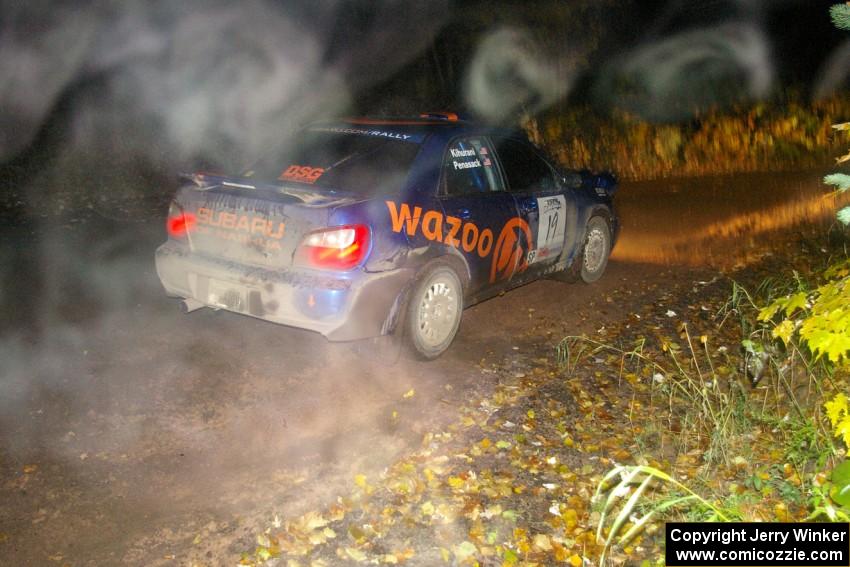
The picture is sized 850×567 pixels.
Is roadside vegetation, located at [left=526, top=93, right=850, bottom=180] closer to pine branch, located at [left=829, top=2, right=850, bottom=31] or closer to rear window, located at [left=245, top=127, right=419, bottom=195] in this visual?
rear window, located at [left=245, top=127, right=419, bottom=195]

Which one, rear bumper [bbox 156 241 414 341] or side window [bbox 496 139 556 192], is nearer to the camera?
rear bumper [bbox 156 241 414 341]

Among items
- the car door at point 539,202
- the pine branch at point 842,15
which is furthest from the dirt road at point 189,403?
the pine branch at point 842,15

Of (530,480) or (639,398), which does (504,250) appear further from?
(530,480)

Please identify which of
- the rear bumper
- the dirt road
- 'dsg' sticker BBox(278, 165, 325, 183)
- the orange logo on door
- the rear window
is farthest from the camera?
the orange logo on door

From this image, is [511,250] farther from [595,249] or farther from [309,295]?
[309,295]

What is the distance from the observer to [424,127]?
18.1ft

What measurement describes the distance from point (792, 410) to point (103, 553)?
13.5 feet

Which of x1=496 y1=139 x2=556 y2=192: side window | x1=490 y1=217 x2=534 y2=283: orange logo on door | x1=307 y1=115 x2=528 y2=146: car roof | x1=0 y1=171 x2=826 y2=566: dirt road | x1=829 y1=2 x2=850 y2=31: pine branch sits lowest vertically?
x1=0 y1=171 x2=826 y2=566: dirt road

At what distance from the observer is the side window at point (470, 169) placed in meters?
5.43

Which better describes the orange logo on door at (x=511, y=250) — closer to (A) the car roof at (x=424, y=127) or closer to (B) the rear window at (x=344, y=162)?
(A) the car roof at (x=424, y=127)

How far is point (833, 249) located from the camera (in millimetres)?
8414

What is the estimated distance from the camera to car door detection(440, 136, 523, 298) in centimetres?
535

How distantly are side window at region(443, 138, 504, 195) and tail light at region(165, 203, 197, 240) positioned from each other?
1834 millimetres

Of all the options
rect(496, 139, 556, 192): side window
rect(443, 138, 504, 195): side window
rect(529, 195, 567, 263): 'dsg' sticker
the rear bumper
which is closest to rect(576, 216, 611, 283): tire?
rect(529, 195, 567, 263): 'dsg' sticker
